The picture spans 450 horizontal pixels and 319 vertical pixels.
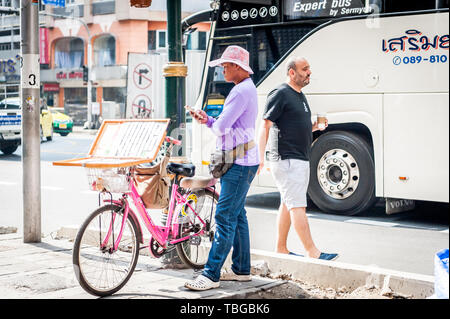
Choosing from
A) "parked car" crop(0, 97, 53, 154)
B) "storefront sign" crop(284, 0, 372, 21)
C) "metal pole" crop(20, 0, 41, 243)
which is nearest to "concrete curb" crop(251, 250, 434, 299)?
"metal pole" crop(20, 0, 41, 243)

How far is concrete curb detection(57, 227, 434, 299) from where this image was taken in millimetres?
5180

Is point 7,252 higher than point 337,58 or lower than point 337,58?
lower

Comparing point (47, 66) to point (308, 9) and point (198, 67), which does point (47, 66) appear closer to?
point (198, 67)

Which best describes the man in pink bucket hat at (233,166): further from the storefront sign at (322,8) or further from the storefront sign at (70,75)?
the storefront sign at (70,75)

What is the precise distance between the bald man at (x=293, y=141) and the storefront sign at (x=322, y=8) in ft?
10.7

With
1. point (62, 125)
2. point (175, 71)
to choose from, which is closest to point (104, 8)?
point (62, 125)

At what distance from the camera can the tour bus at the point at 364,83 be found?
8.62m

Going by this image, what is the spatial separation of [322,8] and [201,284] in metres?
5.49

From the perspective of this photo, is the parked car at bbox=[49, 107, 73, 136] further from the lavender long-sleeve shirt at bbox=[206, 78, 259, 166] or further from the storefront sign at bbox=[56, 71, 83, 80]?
the lavender long-sleeve shirt at bbox=[206, 78, 259, 166]

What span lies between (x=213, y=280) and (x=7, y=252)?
8.16ft

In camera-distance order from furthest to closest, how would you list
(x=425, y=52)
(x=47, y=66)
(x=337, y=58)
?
(x=47, y=66) < (x=337, y=58) < (x=425, y=52)

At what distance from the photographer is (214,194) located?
6141 millimetres

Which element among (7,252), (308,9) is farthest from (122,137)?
(308,9)

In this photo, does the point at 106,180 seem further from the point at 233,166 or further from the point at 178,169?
the point at 233,166
